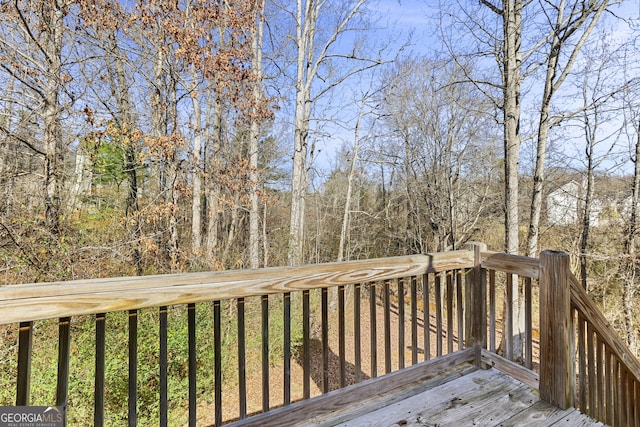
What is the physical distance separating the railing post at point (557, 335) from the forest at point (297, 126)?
3662 millimetres

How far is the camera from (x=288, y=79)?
7.39m

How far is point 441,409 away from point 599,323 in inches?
42.9

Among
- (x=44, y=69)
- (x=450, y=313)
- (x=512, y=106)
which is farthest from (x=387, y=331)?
(x=44, y=69)

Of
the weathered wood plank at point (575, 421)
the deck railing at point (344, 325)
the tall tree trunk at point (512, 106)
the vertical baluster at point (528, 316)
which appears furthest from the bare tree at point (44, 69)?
the tall tree trunk at point (512, 106)

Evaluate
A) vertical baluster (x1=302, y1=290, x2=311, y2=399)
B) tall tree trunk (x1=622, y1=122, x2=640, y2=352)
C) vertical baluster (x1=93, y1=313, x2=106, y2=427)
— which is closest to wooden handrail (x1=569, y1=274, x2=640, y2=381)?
vertical baluster (x1=302, y1=290, x2=311, y2=399)

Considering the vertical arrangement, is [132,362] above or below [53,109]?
below

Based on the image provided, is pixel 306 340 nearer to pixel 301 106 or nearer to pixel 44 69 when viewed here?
pixel 44 69

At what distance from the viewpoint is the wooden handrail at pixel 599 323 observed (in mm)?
1822

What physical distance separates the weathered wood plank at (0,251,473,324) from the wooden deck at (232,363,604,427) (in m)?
0.63

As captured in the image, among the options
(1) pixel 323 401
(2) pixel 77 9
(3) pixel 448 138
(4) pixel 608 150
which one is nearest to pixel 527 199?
(4) pixel 608 150

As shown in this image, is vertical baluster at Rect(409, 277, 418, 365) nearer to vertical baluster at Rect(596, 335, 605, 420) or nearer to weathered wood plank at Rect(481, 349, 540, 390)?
weathered wood plank at Rect(481, 349, 540, 390)

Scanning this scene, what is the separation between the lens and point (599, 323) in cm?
189

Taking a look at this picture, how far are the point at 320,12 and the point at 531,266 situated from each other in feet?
25.1

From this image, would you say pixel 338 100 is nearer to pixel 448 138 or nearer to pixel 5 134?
pixel 448 138
